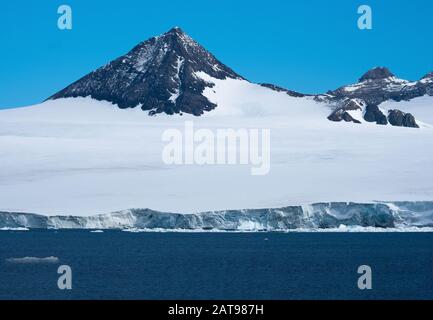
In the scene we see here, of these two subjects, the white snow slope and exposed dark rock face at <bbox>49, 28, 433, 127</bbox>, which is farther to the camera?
exposed dark rock face at <bbox>49, 28, 433, 127</bbox>

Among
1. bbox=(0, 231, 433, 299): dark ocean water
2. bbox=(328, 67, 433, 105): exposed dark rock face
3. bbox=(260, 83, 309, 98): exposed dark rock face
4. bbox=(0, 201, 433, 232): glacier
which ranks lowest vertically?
bbox=(0, 231, 433, 299): dark ocean water

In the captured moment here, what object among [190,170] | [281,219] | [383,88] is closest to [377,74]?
[383,88]

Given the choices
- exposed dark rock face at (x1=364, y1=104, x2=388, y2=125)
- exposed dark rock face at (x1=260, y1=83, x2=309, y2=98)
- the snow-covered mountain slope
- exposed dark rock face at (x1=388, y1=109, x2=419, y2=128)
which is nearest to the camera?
the snow-covered mountain slope

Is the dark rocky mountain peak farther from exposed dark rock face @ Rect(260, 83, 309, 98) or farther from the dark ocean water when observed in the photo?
the dark ocean water

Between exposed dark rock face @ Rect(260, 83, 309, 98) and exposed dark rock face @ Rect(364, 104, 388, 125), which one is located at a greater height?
exposed dark rock face @ Rect(260, 83, 309, 98)

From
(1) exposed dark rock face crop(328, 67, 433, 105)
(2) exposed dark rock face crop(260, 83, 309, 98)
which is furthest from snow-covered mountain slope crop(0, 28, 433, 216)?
(1) exposed dark rock face crop(328, 67, 433, 105)

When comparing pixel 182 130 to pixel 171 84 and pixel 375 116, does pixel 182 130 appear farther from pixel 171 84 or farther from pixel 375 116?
pixel 171 84

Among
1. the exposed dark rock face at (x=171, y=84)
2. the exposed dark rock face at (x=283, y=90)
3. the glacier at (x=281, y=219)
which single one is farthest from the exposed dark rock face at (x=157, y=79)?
the glacier at (x=281, y=219)
